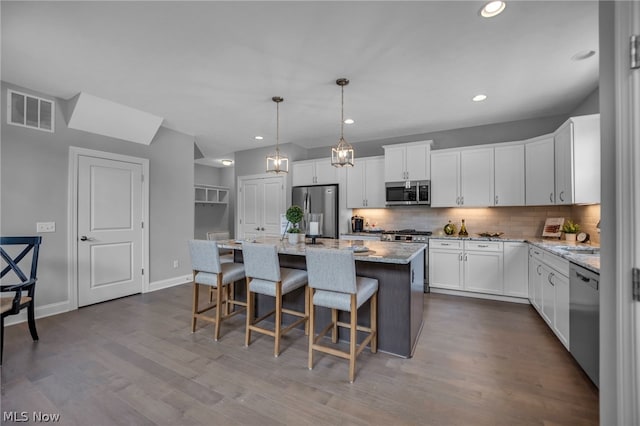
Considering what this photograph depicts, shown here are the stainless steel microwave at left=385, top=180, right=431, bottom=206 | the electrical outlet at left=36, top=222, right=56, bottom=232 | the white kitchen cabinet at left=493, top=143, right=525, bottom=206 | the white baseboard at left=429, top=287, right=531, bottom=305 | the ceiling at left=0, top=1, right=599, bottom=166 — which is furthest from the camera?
the stainless steel microwave at left=385, top=180, right=431, bottom=206

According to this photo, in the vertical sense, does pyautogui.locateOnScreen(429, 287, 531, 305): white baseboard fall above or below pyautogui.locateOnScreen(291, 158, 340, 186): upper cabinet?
below

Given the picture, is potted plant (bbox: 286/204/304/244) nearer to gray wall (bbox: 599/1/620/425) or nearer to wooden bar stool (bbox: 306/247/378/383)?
wooden bar stool (bbox: 306/247/378/383)

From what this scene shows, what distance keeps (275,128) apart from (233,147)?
5.16 feet

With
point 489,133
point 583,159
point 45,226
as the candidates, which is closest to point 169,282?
point 45,226

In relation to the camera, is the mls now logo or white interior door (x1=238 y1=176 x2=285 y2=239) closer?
the mls now logo

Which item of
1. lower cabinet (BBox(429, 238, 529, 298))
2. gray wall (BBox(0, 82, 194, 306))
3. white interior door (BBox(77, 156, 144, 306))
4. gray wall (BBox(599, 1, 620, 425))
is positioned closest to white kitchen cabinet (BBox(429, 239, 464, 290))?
lower cabinet (BBox(429, 238, 529, 298))

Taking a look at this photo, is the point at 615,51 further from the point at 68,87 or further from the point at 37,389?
the point at 68,87

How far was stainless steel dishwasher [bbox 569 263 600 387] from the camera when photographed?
186 centimetres

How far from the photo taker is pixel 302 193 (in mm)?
5281

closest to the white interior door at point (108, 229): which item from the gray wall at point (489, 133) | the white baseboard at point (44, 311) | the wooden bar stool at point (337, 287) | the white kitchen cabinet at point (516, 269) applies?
the white baseboard at point (44, 311)

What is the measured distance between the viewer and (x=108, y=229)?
3.90 m

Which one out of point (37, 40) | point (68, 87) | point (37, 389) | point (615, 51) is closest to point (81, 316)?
point (37, 389)

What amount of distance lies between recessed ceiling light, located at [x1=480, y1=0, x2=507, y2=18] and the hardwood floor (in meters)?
2.65

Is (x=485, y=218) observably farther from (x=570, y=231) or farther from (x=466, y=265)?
(x=570, y=231)
